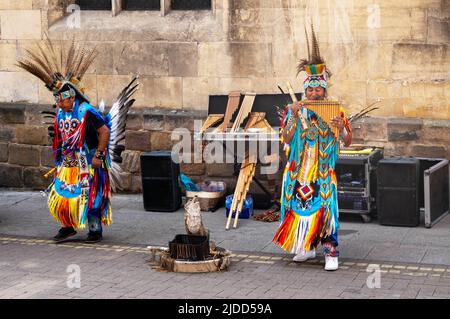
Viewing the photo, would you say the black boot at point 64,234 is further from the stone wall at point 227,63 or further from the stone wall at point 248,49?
the stone wall at point 248,49

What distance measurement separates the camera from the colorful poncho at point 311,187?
9555 mm

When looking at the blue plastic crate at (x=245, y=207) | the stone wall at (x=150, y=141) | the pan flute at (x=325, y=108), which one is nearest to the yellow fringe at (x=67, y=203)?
the blue plastic crate at (x=245, y=207)

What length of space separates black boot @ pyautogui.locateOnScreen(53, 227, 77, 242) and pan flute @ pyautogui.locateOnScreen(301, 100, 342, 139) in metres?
3.40

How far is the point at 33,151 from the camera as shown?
14594 millimetres

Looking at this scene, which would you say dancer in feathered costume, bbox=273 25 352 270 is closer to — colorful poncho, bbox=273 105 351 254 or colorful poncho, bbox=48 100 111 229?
colorful poncho, bbox=273 105 351 254

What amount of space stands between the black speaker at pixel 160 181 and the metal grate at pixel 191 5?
2249mm

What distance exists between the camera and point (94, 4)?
47.0 feet

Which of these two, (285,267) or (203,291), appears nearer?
(203,291)

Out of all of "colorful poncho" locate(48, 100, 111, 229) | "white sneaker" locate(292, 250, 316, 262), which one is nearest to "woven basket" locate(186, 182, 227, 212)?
"colorful poncho" locate(48, 100, 111, 229)

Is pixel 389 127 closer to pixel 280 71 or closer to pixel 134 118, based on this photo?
pixel 280 71

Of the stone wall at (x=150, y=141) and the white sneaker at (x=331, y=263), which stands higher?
the stone wall at (x=150, y=141)

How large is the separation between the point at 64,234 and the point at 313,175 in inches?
128

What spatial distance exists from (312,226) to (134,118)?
16.3ft

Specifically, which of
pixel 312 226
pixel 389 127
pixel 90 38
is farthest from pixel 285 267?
pixel 90 38
